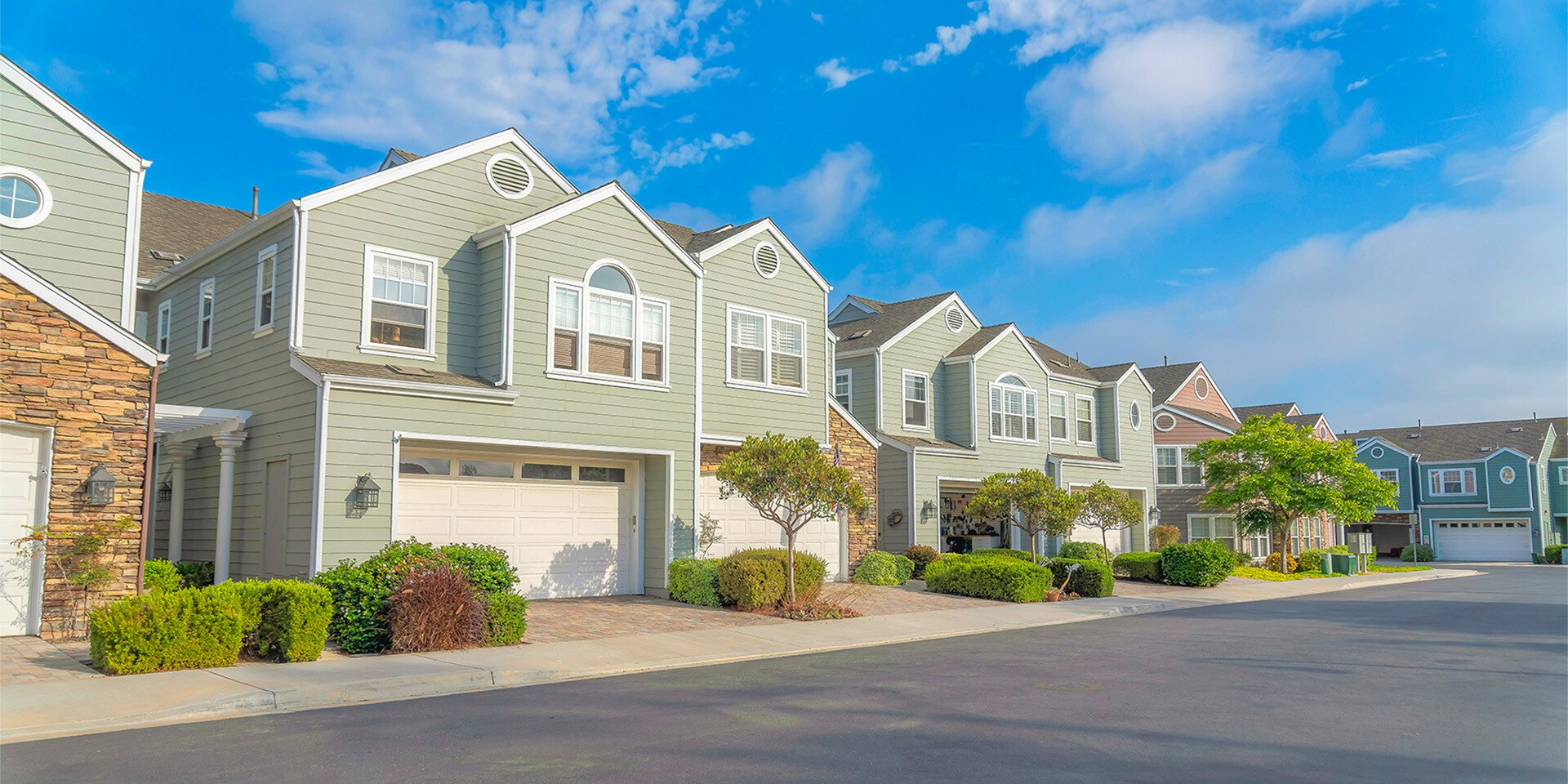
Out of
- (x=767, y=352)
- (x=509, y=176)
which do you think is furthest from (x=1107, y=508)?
(x=509, y=176)

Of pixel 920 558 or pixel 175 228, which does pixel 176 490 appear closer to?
pixel 175 228

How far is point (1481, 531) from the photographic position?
2307 inches

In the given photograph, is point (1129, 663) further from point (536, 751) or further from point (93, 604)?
point (93, 604)

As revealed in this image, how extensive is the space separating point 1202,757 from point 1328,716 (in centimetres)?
250

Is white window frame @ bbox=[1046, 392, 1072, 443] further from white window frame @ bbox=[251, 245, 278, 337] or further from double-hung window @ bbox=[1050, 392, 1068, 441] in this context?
white window frame @ bbox=[251, 245, 278, 337]

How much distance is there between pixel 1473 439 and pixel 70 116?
68.1 m

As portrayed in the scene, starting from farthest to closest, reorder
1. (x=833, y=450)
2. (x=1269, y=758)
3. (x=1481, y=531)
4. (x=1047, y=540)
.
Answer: (x=1481, y=531)
(x=1047, y=540)
(x=833, y=450)
(x=1269, y=758)

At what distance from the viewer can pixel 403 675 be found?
11.0 metres

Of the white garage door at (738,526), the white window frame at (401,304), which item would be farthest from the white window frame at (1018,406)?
the white window frame at (401,304)

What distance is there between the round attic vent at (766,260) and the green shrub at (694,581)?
6615 mm

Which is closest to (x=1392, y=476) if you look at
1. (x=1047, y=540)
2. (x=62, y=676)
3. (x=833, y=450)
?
(x=1047, y=540)

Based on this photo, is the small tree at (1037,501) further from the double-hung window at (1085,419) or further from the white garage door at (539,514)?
the double-hung window at (1085,419)

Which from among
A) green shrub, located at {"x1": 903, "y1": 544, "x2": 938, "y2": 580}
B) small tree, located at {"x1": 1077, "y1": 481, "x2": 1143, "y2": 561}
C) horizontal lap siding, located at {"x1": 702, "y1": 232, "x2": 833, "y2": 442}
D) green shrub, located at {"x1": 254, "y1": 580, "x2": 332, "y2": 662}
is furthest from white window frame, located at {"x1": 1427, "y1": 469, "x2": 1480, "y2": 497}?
green shrub, located at {"x1": 254, "y1": 580, "x2": 332, "y2": 662}

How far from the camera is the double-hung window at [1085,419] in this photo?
1357 inches
